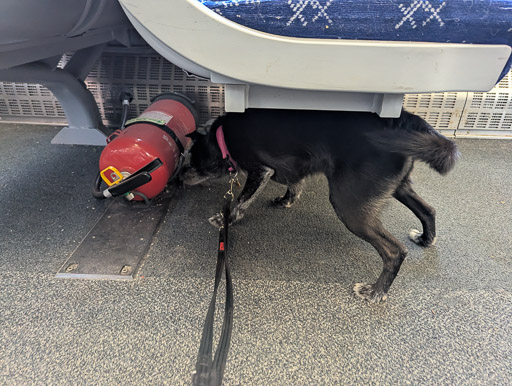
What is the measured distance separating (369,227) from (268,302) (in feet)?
1.64

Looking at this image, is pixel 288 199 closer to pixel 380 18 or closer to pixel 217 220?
pixel 217 220

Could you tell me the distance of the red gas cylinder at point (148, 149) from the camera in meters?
1.56

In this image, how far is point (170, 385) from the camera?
97 centimetres

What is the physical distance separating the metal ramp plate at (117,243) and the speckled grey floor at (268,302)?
0.15 feet

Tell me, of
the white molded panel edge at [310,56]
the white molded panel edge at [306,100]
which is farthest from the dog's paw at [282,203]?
the white molded panel edge at [310,56]

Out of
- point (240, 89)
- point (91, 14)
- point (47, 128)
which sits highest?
point (91, 14)

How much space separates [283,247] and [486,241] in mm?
1016

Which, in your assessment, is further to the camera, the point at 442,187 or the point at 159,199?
the point at 442,187

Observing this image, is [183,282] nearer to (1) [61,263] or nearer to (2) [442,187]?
(1) [61,263]

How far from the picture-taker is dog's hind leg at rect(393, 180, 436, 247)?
154 centimetres

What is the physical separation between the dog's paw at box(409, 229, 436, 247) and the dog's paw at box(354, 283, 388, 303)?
0.43 meters

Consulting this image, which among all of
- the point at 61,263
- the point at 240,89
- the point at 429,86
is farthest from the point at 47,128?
the point at 429,86

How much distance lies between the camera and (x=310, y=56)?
2.82ft

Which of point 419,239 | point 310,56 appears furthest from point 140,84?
point 419,239
